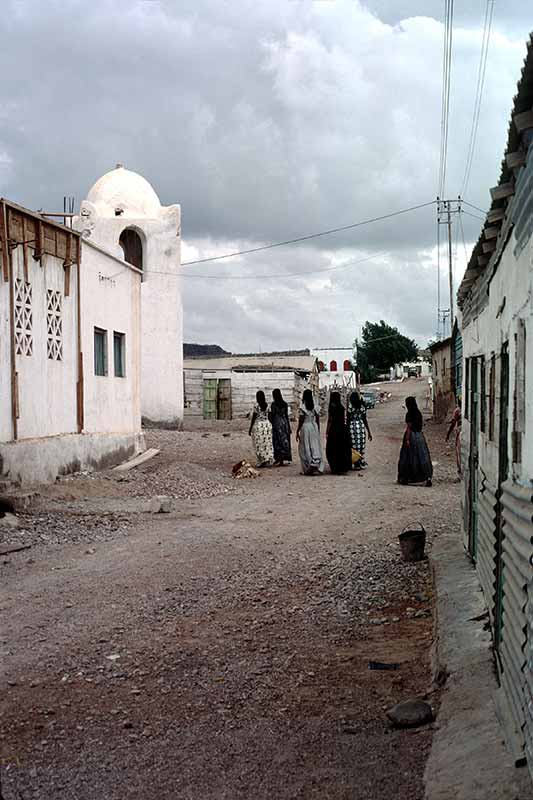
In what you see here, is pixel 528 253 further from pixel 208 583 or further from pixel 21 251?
pixel 21 251

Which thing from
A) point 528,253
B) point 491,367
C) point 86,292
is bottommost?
point 491,367

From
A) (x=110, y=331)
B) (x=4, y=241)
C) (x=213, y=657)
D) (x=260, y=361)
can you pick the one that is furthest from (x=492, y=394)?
(x=260, y=361)

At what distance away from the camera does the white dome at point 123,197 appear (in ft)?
87.2

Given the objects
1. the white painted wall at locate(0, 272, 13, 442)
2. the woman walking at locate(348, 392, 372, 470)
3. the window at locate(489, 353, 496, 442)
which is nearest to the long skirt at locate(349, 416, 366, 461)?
the woman walking at locate(348, 392, 372, 470)

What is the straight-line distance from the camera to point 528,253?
346 centimetres

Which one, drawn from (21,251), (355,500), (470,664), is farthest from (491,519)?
(21,251)

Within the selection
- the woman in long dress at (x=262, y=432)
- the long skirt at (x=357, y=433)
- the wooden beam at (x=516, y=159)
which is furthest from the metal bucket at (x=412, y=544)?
the woman in long dress at (x=262, y=432)

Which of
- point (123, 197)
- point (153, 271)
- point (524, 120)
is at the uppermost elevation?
point (123, 197)

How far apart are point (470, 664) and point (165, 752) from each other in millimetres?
1652

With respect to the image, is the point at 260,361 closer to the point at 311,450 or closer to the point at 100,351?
the point at 100,351

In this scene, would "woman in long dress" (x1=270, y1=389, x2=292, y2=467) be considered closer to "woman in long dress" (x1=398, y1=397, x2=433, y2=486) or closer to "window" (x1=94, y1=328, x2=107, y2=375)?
"window" (x1=94, y1=328, x2=107, y2=375)

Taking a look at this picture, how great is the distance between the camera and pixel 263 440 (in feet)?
55.9

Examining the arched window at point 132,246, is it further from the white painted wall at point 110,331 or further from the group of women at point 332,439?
the group of women at point 332,439

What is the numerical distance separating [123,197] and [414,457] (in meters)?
16.0
